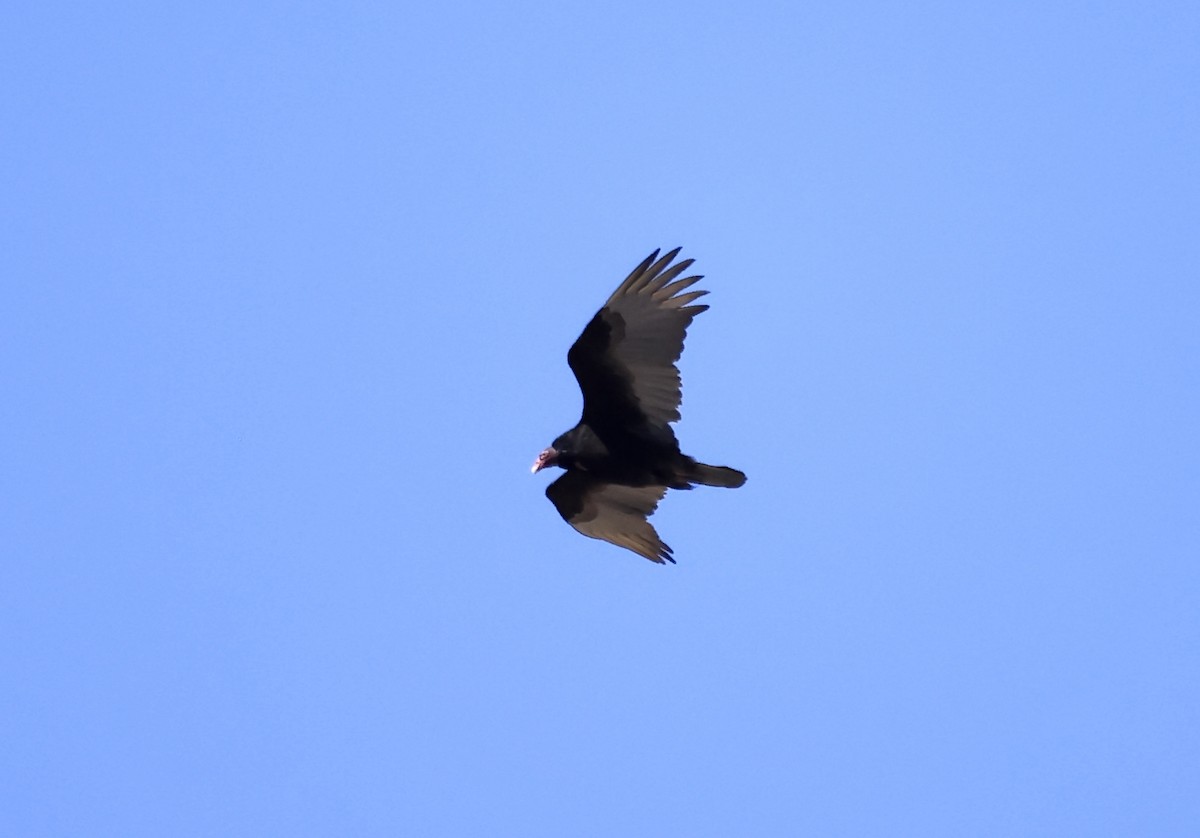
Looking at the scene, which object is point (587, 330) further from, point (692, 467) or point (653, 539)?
point (653, 539)

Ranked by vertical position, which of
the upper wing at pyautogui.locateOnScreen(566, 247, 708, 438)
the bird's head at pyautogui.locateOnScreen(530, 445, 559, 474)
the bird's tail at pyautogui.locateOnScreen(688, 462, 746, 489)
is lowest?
the bird's tail at pyautogui.locateOnScreen(688, 462, 746, 489)

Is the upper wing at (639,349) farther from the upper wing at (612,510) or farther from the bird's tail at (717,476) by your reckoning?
the upper wing at (612,510)

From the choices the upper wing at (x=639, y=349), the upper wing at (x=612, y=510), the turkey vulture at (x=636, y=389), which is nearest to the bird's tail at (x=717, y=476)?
the turkey vulture at (x=636, y=389)

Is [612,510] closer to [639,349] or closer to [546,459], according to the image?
[546,459]

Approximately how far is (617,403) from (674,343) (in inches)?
25.0

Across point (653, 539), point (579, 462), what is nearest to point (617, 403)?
point (579, 462)

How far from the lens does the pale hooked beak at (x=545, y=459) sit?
1255cm

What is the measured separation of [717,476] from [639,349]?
1.08 metres

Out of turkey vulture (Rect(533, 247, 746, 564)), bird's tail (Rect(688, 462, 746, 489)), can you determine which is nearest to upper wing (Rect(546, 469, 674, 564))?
turkey vulture (Rect(533, 247, 746, 564))

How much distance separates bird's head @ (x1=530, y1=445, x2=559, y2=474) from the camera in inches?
494

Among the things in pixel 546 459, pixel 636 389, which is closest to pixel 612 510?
pixel 546 459

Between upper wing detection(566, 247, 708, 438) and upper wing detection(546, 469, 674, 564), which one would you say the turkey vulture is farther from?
upper wing detection(546, 469, 674, 564)

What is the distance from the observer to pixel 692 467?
39.5 ft

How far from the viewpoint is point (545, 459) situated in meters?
12.6
